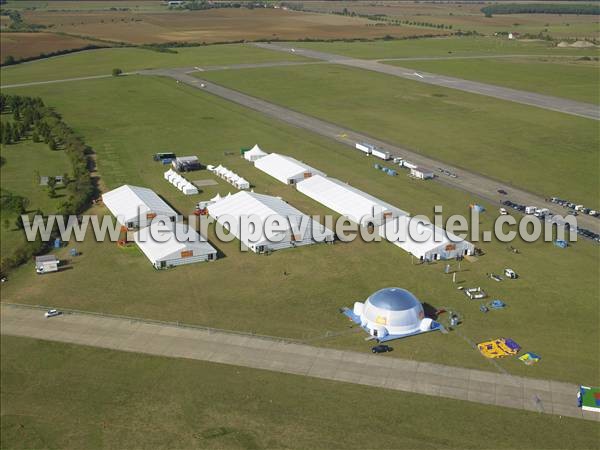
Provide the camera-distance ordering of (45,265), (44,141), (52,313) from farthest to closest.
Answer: (44,141) → (45,265) → (52,313)

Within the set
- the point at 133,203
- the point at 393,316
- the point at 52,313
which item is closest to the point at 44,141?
the point at 133,203

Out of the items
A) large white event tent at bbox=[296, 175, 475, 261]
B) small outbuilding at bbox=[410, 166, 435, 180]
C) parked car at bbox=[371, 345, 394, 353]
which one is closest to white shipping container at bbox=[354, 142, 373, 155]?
small outbuilding at bbox=[410, 166, 435, 180]

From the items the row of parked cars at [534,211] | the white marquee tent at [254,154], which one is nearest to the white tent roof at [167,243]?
the white marquee tent at [254,154]

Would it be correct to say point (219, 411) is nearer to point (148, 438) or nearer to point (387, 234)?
point (148, 438)

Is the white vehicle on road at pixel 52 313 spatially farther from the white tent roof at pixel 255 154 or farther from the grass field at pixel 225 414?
the white tent roof at pixel 255 154

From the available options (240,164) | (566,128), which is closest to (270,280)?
(240,164)

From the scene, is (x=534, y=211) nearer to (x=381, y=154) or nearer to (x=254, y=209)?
(x=381, y=154)
